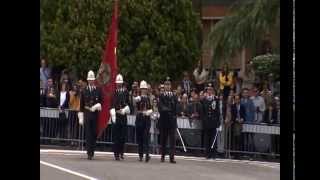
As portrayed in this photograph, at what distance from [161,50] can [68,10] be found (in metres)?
0.30

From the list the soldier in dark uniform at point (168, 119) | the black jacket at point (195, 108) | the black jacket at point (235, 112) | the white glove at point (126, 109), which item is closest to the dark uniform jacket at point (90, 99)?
the white glove at point (126, 109)

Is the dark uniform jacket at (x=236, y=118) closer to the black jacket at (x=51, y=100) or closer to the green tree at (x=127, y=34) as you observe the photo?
the green tree at (x=127, y=34)

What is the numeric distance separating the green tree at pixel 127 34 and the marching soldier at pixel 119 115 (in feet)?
0.20

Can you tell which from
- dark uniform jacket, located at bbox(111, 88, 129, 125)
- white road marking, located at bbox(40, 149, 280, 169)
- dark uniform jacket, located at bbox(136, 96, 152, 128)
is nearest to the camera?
white road marking, located at bbox(40, 149, 280, 169)

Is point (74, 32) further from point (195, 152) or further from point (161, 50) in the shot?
point (195, 152)

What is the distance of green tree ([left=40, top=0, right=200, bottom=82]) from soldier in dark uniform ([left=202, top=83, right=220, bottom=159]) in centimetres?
17

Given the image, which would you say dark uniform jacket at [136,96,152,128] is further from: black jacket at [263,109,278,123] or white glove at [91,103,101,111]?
black jacket at [263,109,278,123]

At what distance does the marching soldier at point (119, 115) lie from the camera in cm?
149

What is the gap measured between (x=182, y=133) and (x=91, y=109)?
1.24ft

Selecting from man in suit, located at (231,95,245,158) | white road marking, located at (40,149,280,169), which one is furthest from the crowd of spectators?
white road marking, located at (40,149,280,169)

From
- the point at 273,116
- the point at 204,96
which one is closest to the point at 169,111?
the point at 204,96

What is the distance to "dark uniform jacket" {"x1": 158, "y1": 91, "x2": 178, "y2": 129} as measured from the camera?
64.9 inches

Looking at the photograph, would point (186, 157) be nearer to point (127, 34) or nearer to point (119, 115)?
point (119, 115)

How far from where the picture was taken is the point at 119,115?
5.08 feet
